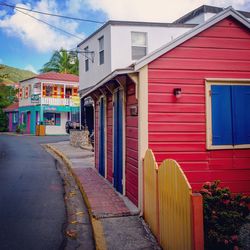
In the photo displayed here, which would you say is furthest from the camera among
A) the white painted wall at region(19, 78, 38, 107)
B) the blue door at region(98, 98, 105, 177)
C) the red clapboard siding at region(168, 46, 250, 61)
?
the white painted wall at region(19, 78, 38, 107)

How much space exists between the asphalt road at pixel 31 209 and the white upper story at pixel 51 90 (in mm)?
23666

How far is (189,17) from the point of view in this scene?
22172mm

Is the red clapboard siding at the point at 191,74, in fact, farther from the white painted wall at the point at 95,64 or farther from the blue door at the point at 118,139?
the white painted wall at the point at 95,64

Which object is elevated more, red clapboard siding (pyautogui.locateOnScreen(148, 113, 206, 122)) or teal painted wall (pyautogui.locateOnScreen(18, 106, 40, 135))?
teal painted wall (pyautogui.locateOnScreen(18, 106, 40, 135))

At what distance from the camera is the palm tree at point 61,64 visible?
147ft

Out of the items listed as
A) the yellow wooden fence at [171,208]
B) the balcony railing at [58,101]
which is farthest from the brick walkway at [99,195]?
the balcony railing at [58,101]

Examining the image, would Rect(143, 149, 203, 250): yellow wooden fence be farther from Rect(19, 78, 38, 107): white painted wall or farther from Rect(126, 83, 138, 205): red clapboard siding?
Rect(19, 78, 38, 107): white painted wall

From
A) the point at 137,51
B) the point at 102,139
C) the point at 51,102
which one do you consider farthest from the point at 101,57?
the point at 51,102

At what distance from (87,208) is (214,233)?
11.2 ft

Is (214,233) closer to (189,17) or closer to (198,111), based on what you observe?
(198,111)

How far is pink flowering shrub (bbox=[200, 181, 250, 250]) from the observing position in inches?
168

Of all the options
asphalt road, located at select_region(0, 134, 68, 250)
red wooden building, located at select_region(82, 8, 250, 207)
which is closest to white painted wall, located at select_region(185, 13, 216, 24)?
asphalt road, located at select_region(0, 134, 68, 250)

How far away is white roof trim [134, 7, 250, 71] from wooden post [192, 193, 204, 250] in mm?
3341

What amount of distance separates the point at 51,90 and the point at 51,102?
5.74 ft
